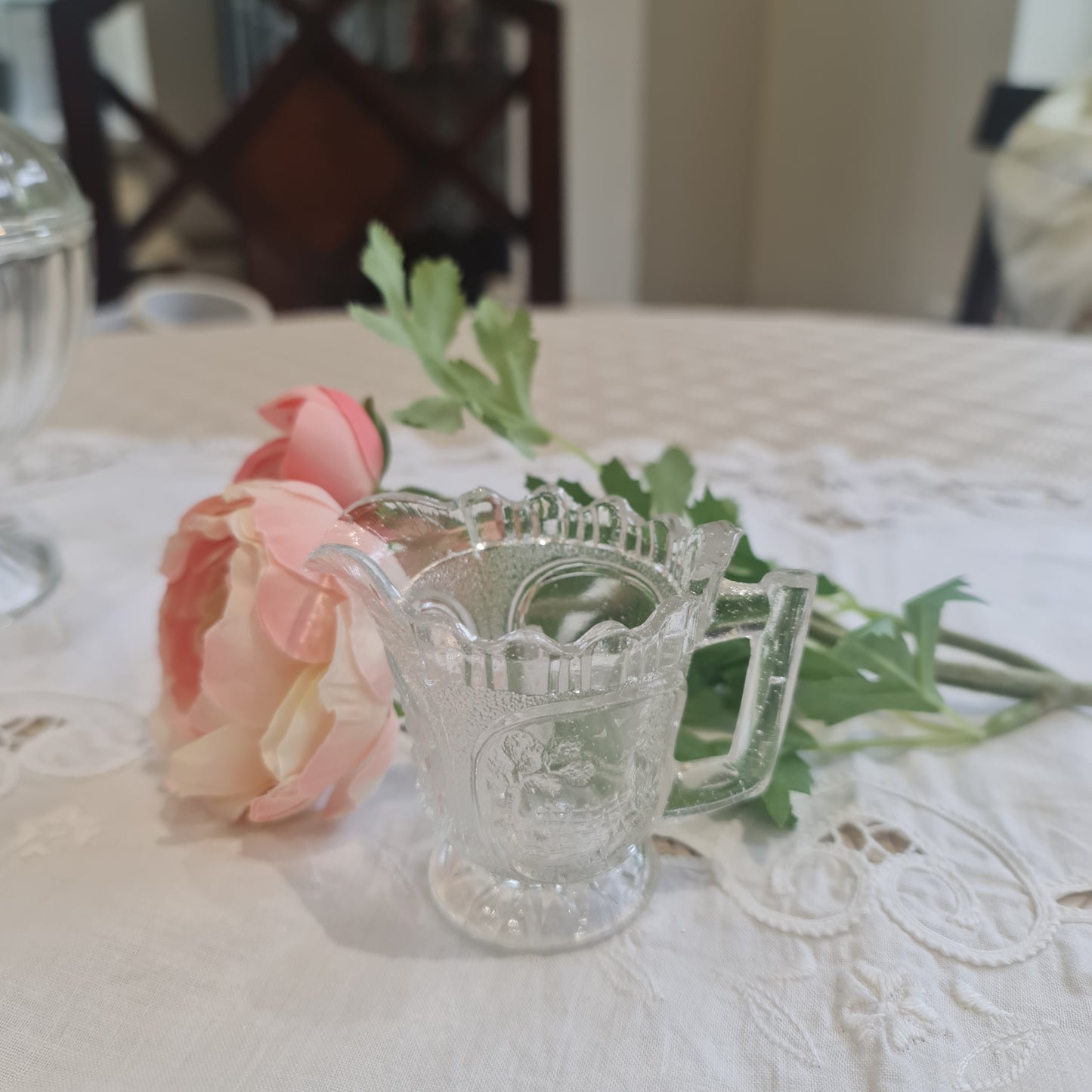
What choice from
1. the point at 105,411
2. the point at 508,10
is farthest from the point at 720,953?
the point at 508,10

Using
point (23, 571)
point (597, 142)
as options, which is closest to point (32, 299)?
point (23, 571)

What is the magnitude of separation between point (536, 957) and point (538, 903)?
2 centimetres

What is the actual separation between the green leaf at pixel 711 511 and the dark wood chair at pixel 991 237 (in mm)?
1322

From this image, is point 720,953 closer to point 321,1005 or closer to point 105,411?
point 321,1005

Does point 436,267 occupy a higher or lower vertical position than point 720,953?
higher

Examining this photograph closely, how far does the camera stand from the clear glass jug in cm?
25

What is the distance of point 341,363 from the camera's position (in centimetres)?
82

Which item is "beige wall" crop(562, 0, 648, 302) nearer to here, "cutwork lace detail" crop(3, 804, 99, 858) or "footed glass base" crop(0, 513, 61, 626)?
"footed glass base" crop(0, 513, 61, 626)

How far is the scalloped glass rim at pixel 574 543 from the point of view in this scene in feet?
0.80

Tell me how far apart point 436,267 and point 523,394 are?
2.3 inches

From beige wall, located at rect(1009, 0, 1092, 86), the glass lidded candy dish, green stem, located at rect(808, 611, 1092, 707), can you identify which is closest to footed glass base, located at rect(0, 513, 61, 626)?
the glass lidded candy dish

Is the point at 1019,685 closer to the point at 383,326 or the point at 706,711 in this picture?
the point at 706,711

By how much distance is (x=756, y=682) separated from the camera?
0.93 ft

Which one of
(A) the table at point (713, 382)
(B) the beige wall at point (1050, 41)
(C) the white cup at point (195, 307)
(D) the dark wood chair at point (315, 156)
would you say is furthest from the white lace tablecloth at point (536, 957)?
(B) the beige wall at point (1050, 41)
